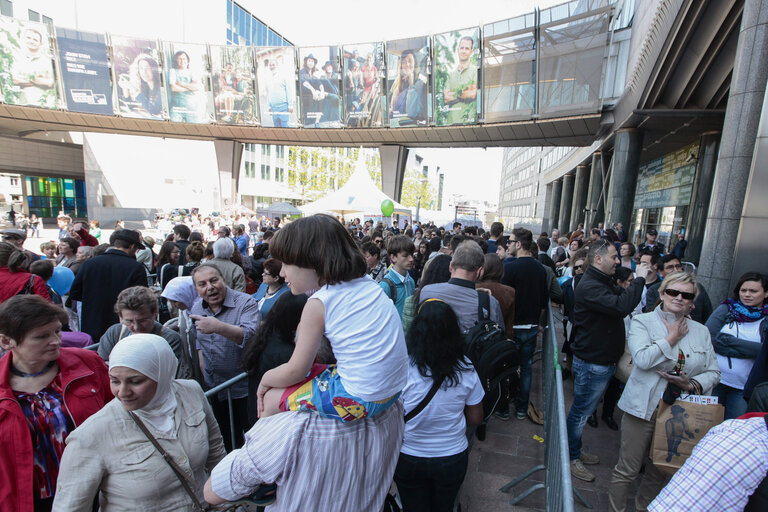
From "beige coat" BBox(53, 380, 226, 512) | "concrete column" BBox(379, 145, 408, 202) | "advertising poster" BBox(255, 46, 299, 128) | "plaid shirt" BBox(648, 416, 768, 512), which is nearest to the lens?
"plaid shirt" BBox(648, 416, 768, 512)

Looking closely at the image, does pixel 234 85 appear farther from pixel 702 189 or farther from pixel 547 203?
pixel 547 203

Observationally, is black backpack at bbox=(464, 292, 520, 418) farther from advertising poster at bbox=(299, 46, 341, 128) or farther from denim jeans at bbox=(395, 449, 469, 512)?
advertising poster at bbox=(299, 46, 341, 128)

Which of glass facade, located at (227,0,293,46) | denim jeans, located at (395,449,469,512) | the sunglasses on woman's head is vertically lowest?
denim jeans, located at (395,449,469,512)

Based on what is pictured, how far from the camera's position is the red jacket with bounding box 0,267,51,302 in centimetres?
366

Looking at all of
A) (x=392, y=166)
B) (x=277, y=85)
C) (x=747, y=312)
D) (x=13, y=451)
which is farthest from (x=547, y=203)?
(x=13, y=451)

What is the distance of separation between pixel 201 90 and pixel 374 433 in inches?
1219

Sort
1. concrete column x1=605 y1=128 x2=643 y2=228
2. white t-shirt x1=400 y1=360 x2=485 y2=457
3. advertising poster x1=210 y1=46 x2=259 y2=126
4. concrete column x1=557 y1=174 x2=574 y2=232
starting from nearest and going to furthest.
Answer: white t-shirt x1=400 y1=360 x2=485 y2=457, concrete column x1=605 y1=128 x2=643 y2=228, advertising poster x1=210 y1=46 x2=259 y2=126, concrete column x1=557 y1=174 x2=574 y2=232

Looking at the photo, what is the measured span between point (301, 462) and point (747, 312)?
4148mm

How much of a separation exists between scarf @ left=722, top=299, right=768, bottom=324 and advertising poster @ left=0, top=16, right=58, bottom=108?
35.4m

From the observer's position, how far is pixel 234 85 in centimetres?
2608

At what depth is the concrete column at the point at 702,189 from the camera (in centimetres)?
1250

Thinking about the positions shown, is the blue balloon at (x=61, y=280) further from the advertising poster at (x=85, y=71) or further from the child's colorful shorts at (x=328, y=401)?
the advertising poster at (x=85, y=71)

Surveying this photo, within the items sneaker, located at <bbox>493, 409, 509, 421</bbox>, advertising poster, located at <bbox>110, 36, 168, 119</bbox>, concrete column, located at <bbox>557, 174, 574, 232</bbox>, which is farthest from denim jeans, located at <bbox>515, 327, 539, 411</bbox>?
concrete column, located at <bbox>557, 174, 574, 232</bbox>

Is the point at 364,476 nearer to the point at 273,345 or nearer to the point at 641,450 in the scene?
the point at 273,345
